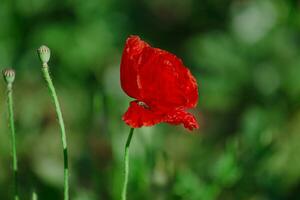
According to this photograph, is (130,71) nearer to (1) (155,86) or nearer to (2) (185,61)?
(1) (155,86)

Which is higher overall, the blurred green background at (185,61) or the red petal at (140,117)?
the blurred green background at (185,61)

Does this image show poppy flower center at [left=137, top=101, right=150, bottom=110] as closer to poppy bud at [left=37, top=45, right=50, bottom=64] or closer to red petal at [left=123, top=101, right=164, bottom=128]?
red petal at [left=123, top=101, right=164, bottom=128]

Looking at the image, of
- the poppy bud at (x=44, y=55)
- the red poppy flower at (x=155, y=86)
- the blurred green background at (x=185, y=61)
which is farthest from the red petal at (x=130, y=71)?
the blurred green background at (x=185, y=61)

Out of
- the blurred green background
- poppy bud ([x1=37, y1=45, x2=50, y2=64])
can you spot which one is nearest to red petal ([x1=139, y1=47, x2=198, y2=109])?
poppy bud ([x1=37, y1=45, x2=50, y2=64])

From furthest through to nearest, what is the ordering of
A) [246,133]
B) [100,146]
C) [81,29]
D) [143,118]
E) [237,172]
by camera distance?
1. [81,29]
2. [100,146]
3. [246,133]
4. [237,172]
5. [143,118]

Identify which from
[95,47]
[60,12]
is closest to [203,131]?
[95,47]

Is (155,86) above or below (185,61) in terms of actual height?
below

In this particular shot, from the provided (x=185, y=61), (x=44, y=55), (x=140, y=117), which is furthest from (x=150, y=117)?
(x=185, y=61)

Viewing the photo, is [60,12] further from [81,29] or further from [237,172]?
[237,172]

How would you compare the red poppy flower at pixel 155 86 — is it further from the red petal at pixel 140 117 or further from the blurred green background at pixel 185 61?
the blurred green background at pixel 185 61
